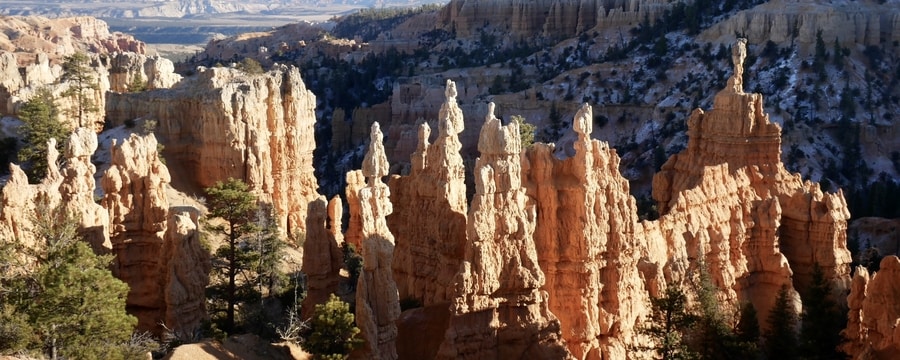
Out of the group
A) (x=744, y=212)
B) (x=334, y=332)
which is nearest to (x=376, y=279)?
(x=334, y=332)

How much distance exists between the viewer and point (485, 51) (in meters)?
111

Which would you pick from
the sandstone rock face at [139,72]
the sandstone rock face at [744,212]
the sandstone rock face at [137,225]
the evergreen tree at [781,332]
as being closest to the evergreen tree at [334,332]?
the sandstone rock face at [137,225]

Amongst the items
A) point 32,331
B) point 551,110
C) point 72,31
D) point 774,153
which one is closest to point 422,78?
point 551,110

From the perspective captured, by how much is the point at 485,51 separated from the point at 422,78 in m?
22.8

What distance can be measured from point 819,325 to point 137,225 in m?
18.8

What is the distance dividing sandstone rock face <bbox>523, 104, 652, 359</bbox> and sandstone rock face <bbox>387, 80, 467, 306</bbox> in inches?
77.0

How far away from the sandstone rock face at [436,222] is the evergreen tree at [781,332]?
9.24 metres

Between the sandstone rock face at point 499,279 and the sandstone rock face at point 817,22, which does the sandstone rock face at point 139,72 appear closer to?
the sandstone rock face at point 499,279

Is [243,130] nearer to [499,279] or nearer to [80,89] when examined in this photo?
[80,89]

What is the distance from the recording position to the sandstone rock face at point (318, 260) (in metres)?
24.7

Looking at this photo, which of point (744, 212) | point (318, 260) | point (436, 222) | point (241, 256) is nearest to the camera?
point (436, 222)

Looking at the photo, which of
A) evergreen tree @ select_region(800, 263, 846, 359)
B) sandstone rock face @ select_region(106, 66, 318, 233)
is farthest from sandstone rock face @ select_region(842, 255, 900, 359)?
sandstone rock face @ select_region(106, 66, 318, 233)

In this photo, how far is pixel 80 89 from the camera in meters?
41.7

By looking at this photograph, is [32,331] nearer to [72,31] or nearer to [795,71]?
[795,71]
